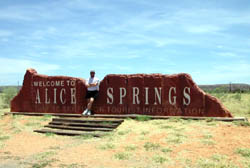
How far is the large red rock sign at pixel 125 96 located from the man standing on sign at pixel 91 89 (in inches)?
10.5

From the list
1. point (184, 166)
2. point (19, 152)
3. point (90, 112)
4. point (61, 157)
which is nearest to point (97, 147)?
point (61, 157)

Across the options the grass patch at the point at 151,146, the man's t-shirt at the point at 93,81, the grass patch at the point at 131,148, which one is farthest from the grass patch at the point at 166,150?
the man's t-shirt at the point at 93,81

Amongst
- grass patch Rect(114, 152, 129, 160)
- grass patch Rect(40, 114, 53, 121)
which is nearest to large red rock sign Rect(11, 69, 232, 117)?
grass patch Rect(40, 114, 53, 121)

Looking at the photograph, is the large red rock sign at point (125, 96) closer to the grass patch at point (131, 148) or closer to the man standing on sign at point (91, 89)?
the man standing on sign at point (91, 89)

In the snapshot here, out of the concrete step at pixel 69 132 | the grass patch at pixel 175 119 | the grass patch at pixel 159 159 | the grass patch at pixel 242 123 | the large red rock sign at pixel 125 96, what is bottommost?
the grass patch at pixel 159 159

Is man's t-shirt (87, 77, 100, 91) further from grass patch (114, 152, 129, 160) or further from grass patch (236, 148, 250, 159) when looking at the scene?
grass patch (236, 148, 250, 159)

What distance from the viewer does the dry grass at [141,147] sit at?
5.04m

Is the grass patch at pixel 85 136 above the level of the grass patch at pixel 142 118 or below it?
below

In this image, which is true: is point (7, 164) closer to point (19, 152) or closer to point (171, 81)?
point (19, 152)

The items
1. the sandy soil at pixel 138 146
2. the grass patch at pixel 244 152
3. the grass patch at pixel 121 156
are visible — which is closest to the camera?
the sandy soil at pixel 138 146

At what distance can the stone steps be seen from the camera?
7920 mm

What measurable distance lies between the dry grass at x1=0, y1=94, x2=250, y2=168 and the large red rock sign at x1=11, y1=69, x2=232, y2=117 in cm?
77

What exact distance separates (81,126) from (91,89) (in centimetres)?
169

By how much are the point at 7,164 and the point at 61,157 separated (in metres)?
1.02
